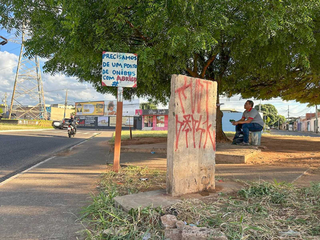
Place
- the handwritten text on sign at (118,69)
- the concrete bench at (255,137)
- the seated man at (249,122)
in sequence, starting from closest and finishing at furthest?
the handwritten text on sign at (118,69) → the seated man at (249,122) → the concrete bench at (255,137)

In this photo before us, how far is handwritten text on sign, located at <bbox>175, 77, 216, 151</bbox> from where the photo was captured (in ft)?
10.9

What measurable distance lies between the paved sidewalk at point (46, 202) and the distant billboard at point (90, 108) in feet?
173

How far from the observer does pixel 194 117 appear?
347 centimetres

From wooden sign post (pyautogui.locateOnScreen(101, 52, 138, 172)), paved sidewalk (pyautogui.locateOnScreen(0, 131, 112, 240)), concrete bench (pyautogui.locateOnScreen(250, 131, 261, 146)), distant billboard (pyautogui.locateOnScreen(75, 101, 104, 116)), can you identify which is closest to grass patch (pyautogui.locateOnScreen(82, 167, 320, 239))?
paved sidewalk (pyautogui.locateOnScreen(0, 131, 112, 240))

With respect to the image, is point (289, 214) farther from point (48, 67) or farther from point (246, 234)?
point (48, 67)

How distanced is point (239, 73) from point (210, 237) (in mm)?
7924

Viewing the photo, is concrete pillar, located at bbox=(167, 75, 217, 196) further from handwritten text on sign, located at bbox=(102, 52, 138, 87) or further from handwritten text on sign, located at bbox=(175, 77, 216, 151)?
handwritten text on sign, located at bbox=(102, 52, 138, 87)

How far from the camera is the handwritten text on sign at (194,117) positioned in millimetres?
3314

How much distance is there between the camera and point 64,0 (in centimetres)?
415

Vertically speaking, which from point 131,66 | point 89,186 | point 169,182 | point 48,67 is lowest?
point 89,186

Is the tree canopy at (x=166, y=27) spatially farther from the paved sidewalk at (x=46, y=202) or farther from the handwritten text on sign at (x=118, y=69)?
the paved sidewalk at (x=46, y=202)

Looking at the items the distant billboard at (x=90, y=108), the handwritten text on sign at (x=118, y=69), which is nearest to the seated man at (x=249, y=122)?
the handwritten text on sign at (x=118, y=69)

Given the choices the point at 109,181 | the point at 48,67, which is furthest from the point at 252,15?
the point at 48,67

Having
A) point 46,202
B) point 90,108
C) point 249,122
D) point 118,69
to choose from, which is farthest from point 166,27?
point 90,108
